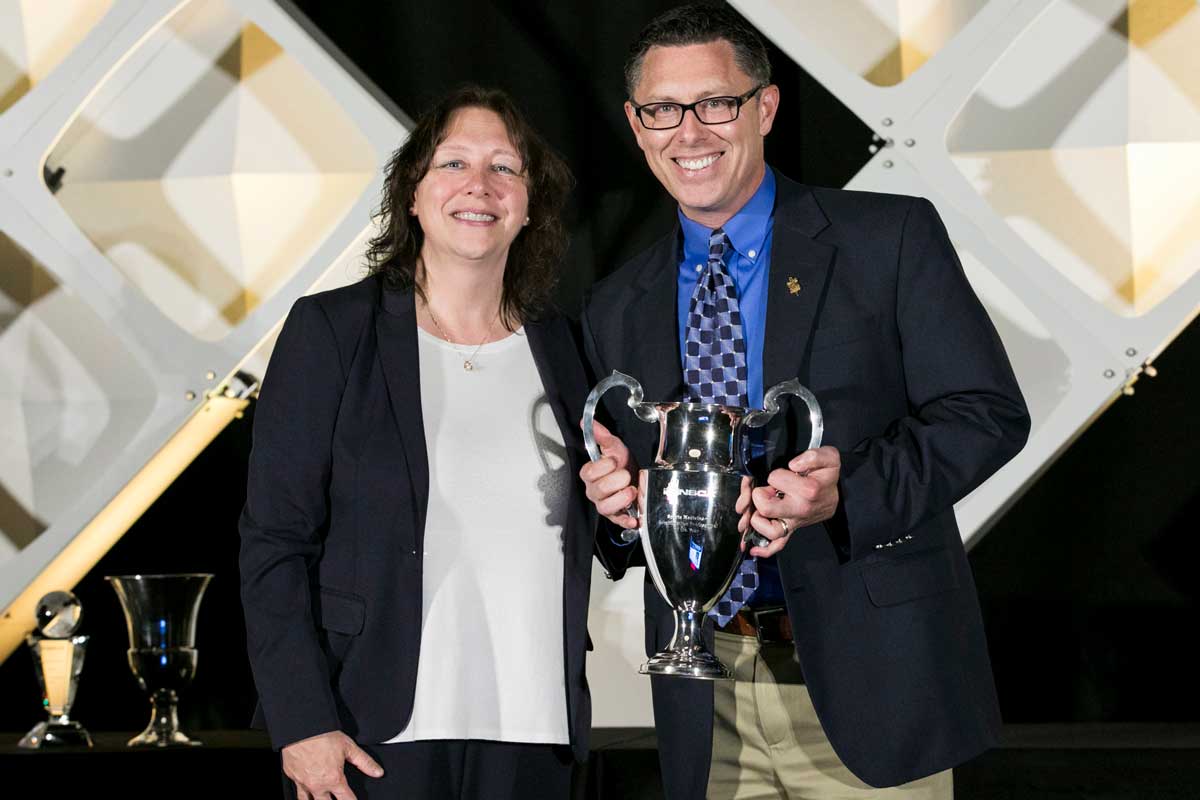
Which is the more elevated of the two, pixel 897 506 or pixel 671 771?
pixel 897 506

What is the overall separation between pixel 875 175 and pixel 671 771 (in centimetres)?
136

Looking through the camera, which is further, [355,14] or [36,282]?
[355,14]

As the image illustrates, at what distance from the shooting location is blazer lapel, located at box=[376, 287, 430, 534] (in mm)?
1751

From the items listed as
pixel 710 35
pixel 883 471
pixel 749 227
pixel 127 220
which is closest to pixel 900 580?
pixel 883 471

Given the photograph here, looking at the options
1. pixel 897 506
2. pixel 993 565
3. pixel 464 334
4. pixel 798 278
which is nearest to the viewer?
pixel 897 506

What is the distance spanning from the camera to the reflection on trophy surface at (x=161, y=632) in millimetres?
2654

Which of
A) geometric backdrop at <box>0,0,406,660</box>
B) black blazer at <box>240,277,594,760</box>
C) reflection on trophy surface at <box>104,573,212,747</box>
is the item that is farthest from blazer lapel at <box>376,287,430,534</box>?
geometric backdrop at <box>0,0,406,660</box>

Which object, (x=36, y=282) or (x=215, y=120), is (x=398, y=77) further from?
(x=36, y=282)

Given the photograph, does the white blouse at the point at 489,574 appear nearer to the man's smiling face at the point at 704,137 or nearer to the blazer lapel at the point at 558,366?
the blazer lapel at the point at 558,366

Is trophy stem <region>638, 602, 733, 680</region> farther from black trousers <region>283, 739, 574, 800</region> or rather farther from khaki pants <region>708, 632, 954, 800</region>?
black trousers <region>283, 739, 574, 800</region>

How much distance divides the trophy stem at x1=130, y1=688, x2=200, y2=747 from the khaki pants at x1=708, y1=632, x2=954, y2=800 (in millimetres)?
1184

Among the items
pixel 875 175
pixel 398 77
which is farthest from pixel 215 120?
pixel 875 175

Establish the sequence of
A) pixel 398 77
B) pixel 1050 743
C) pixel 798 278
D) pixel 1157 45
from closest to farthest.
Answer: pixel 798 278 < pixel 1050 743 < pixel 1157 45 < pixel 398 77

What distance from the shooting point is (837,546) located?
65.1 inches
